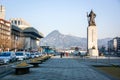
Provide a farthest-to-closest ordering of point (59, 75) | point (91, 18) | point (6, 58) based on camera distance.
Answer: point (91, 18) → point (6, 58) → point (59, 75)

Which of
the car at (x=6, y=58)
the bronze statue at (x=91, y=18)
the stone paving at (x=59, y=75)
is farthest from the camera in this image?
the bronze statue at (x=91, y=18)

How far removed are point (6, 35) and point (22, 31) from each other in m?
33.7

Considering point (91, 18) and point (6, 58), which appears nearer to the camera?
point (6, 58)

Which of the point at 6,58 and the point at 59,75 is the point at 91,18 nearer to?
the point at 6,58

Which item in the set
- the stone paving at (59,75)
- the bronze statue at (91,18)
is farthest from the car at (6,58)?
the bronze statue at (91,18)

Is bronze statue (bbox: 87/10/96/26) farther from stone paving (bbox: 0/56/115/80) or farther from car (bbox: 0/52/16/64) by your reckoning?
stone paving (bbox: 0/56/115/80)

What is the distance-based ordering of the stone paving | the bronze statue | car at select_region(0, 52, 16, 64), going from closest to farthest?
the stone paving → car at select_region(0, 52, 16, 64) → the bronze statue

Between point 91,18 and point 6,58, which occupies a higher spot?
point 91,18

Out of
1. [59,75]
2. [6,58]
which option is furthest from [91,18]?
[59,75]

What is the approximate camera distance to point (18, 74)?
2227cm

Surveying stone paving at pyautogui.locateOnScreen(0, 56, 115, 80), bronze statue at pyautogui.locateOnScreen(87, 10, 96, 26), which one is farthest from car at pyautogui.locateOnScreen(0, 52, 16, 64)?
bronze statue at pyautogui.locateOnScreen(87, 10, 96, 26)

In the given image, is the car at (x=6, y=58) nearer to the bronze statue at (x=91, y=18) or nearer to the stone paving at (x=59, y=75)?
the stone paving at (x=59, y=75)

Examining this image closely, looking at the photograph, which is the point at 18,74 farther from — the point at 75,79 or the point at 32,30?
the point at 32,30

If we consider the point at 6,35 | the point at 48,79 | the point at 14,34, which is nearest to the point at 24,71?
the point at 48,79
